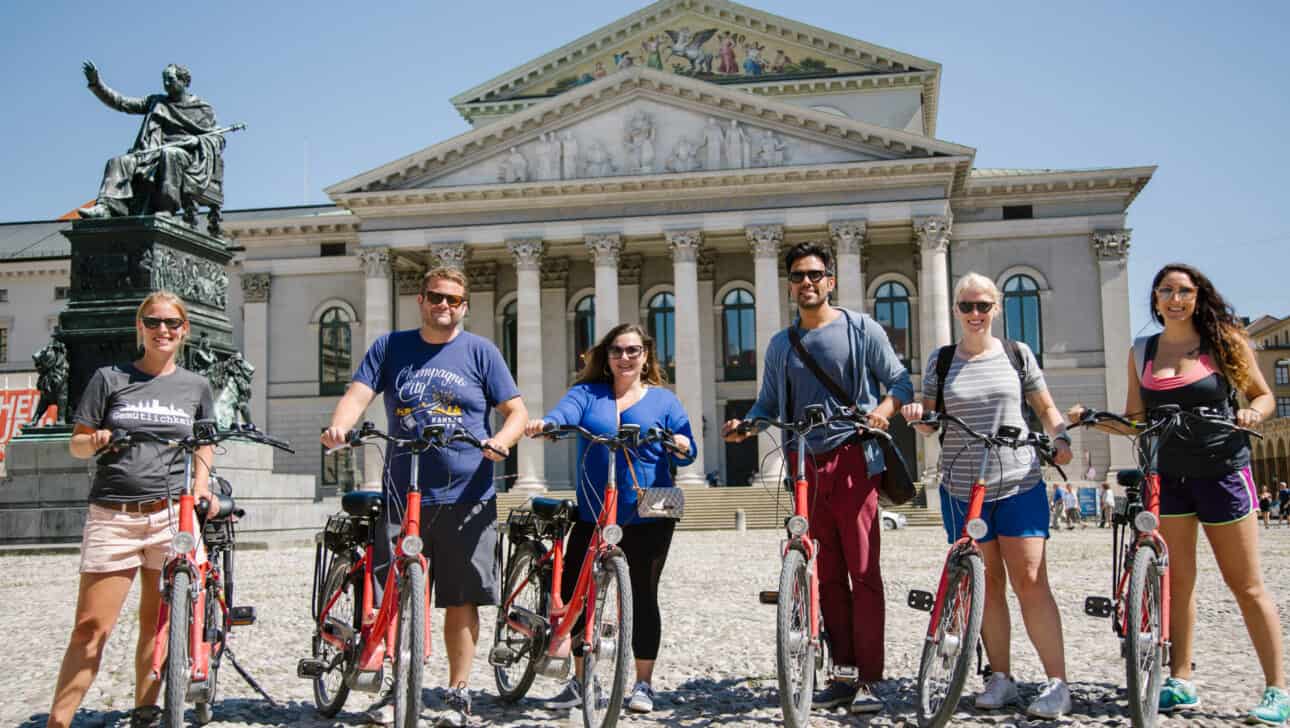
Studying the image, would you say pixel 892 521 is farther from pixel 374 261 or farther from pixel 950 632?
pixel 950 632

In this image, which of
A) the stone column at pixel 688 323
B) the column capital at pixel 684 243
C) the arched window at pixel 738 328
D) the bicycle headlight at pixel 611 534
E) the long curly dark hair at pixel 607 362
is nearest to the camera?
the bicycle headlight at pixel 611 534

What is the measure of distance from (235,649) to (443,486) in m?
3.79

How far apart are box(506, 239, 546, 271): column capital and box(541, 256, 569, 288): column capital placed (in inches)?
129

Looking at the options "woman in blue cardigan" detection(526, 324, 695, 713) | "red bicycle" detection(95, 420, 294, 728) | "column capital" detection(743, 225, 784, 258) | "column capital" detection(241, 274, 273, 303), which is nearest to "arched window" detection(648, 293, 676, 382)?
"column capital" detection(743, 225, 784, 258)

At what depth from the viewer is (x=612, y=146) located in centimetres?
3978

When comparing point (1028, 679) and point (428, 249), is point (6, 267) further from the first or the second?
point (1028, 679)

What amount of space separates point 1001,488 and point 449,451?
2599 mm

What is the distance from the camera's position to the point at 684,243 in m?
39.1

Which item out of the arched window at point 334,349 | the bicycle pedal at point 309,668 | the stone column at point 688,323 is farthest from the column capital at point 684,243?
the bicycle pedal at point 309,668

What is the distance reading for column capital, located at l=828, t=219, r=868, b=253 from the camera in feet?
125

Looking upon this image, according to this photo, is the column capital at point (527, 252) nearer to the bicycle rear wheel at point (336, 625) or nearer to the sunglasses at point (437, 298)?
the bicycle rear wheel at point (336, 625)

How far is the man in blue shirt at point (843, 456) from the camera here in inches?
231

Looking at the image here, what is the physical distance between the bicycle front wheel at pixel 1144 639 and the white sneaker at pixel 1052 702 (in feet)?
1.30

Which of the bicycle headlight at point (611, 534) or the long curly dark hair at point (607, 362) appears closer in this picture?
the bicycle headlight at point (611, 534)
